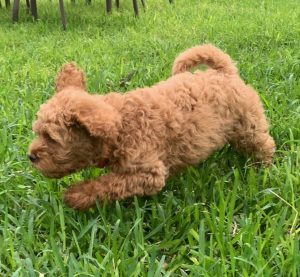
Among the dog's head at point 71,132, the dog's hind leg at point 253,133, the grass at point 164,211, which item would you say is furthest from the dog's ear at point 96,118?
the dog's hind leg at point 253,133

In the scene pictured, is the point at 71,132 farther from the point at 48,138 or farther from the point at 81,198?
the point at 81,198

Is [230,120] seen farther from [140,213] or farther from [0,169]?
[0,169]

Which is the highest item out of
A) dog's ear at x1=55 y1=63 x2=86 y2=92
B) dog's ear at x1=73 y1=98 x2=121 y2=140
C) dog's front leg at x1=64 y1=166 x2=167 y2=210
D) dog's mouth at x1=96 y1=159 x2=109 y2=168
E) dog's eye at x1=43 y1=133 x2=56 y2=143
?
dog's ear at x1=55 y1=63 x2=86 y2=92

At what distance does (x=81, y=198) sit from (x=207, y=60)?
47.6 inches

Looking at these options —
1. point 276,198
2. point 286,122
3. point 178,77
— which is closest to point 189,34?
point 286,122

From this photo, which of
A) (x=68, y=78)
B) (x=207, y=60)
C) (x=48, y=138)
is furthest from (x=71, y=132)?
(x=207, y=60)

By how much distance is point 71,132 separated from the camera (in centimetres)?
213

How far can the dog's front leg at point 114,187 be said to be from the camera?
2234 millimetres

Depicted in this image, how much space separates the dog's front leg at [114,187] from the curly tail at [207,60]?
89 centimetres

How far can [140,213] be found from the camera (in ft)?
7.62

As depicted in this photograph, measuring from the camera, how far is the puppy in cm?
213

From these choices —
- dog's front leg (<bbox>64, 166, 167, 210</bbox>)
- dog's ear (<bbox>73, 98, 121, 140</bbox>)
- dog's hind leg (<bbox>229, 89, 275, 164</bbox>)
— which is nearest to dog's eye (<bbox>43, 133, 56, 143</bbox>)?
dog's ear (<bbox>73, 98, 121, 140</bbox>)

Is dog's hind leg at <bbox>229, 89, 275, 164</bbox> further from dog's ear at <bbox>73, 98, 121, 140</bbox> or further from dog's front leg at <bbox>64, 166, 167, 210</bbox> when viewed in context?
dog's ear at <bbox>73, 98, 121, 140</bbox>

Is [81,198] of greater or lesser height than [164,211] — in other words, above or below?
above
